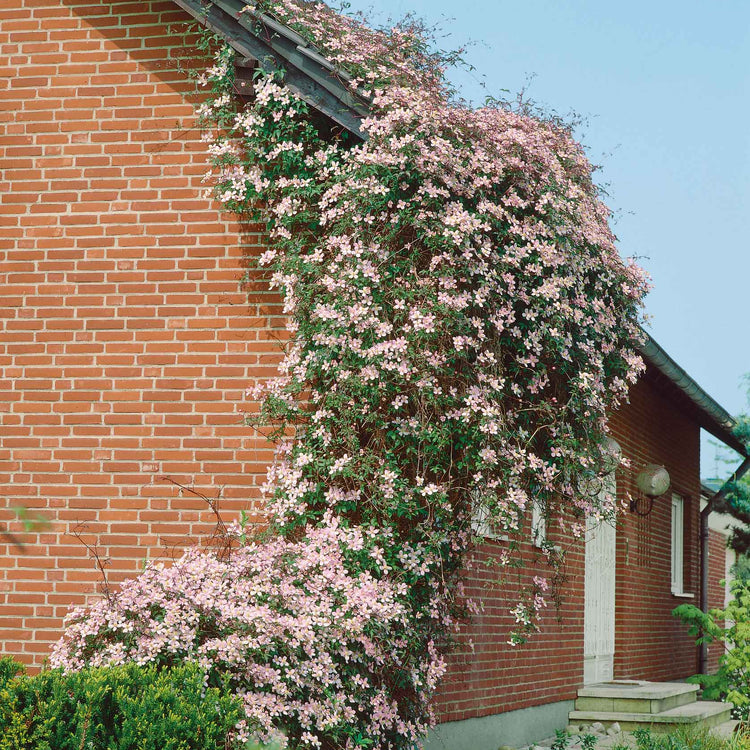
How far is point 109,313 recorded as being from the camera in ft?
25.1

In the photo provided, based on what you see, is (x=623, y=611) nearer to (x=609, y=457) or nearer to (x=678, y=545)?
(x=678, y=545)

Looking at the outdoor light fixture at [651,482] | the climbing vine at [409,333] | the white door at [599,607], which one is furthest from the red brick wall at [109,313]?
the outdoor light fixture at [651,482]

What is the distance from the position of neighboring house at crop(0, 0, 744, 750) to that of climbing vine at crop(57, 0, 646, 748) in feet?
1.00

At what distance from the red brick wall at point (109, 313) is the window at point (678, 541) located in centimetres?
1216

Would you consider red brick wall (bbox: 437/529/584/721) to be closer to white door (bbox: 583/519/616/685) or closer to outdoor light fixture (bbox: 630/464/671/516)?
white door (bbox: 583/519/616/685)

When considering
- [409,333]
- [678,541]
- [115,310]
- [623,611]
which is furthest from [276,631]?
[678,541]

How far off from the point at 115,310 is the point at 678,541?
1316 centimetres

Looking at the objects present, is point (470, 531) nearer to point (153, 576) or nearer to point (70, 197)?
point (153, 576)

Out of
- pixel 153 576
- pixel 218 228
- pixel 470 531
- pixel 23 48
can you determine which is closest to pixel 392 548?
pixel 470 531

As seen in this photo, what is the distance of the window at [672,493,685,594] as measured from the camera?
18.0m

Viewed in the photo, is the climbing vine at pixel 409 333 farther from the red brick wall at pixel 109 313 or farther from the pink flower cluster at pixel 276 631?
the red brick wall at pixel 109 313

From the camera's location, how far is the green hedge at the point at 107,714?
4.82 meters

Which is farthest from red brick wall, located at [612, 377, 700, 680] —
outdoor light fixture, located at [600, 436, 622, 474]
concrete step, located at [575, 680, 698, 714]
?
outdoor light fixture, located at [600, 436, 622, 474]

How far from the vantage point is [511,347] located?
718 cm
